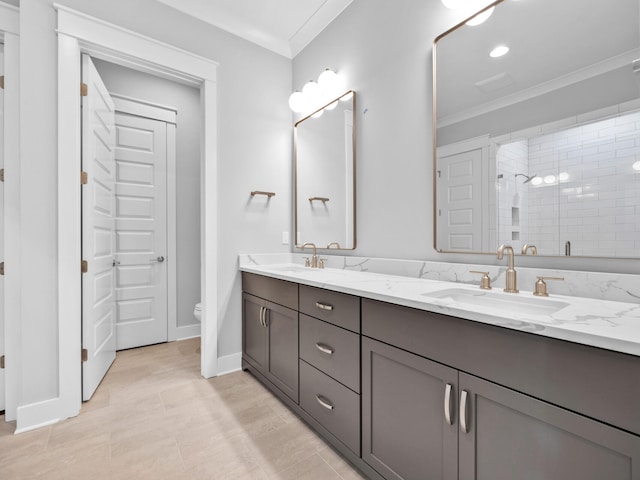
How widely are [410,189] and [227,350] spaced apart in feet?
6.12

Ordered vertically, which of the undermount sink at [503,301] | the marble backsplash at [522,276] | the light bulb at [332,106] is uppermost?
the light bulb at [332,106]

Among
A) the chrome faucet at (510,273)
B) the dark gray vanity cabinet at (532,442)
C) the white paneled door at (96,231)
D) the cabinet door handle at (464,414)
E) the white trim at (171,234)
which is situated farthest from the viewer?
the white trim at (171,234)

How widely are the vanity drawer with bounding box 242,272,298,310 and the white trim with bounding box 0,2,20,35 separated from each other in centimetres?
197

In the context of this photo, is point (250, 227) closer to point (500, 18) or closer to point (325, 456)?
point (325, 456)

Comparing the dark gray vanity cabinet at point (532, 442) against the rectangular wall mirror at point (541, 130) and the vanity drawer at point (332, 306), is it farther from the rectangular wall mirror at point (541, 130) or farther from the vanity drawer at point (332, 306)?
the rectangular wall mirror at point (541, 130)

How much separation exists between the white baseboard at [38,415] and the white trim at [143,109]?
244 centimetres

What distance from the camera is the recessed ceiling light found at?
142 cm

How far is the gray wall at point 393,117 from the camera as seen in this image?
5.75ft

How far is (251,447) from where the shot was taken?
158 cm

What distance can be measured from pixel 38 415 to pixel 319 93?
8.97 feet

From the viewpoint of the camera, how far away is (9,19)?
5.73ft

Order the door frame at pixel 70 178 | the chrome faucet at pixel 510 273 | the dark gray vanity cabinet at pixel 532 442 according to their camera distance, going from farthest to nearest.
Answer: the door frame at pixel 70 178, the chrome faucet at pixel 510 273, the dark gray vanity cabinet at pixel 532 442

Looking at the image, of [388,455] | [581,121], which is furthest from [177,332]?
[581,121]

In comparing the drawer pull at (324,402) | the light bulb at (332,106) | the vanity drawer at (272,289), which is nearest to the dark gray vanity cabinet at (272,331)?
the vanity drawer at (272,289)
